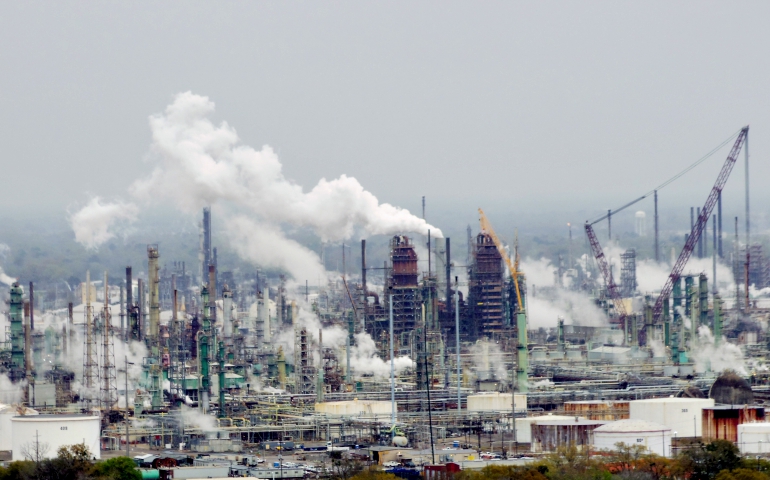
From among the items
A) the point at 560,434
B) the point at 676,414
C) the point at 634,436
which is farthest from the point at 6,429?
the point at 676,414

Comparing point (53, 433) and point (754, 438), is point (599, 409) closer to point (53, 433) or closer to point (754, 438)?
point (754, 438)

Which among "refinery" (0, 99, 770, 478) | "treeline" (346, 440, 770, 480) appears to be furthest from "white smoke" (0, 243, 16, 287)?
"treeline" (346, 440, 770, 480)

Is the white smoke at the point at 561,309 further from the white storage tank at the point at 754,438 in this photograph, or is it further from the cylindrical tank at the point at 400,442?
the white storage tank at the point at 754,438

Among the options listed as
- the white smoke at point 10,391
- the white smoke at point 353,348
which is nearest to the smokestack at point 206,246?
the white smoke at point 353,348

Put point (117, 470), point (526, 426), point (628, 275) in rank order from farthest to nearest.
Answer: point (628, 275) < point (526, 426) < point (117, 470)

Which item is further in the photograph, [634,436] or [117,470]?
[634,436]

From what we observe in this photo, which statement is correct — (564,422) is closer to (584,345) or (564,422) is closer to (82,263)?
(584,345)
